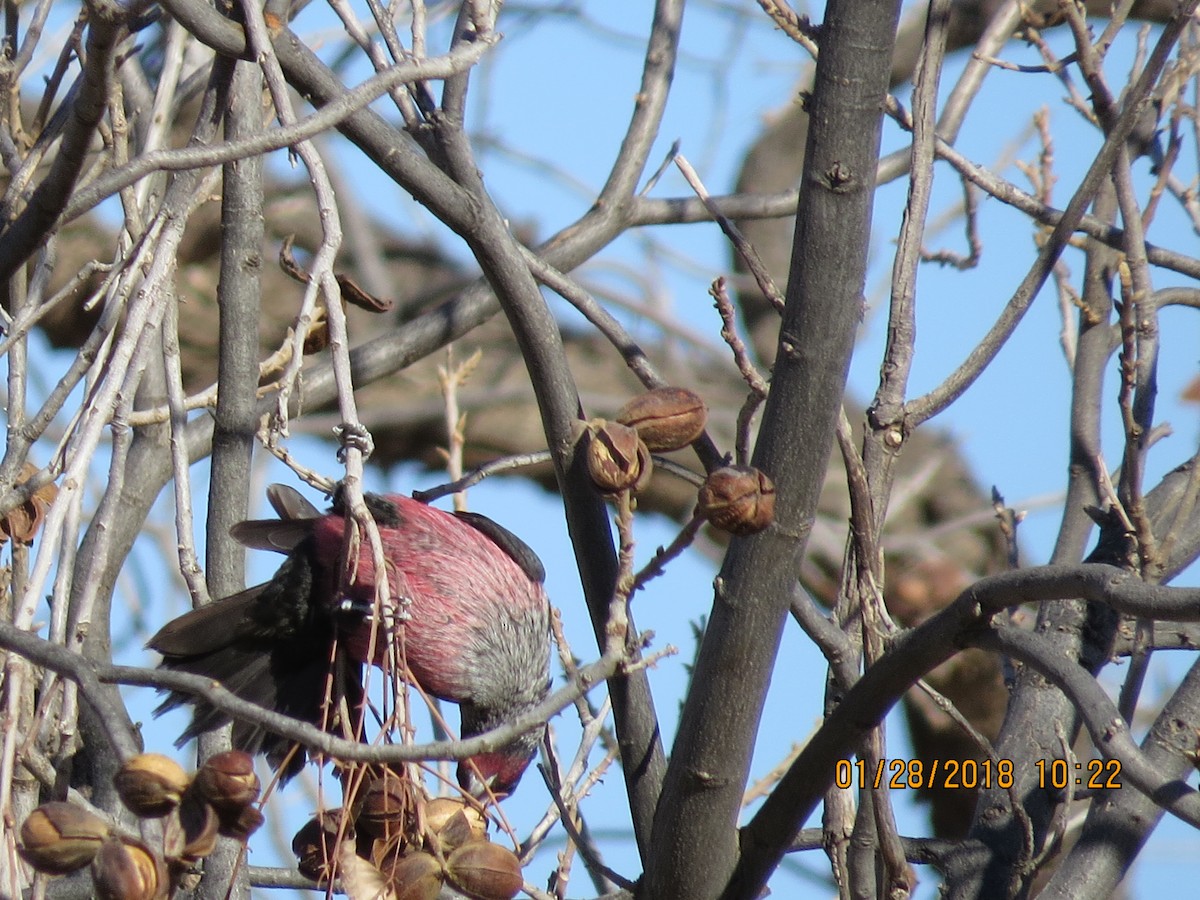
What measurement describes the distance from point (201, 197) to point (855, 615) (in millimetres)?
1103

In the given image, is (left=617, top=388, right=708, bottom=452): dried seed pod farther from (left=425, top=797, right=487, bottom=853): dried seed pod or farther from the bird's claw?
(left=425, top=797, right=487, bottom=853): dried seed pod

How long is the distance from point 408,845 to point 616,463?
17.2 inches

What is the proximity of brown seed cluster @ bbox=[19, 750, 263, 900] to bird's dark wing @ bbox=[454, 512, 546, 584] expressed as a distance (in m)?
1.32

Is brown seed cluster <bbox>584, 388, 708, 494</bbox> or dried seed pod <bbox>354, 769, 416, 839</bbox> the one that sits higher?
brown seed cluster <bbox>584, 388, 708, 494</bbox>

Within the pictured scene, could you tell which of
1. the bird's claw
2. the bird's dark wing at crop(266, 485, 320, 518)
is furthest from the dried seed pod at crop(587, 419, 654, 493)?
the bird's dark wing at crop(266, 485, 320, 518)

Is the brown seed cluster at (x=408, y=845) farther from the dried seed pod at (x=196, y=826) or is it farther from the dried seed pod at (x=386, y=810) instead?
the dried seed pod at (x=196, y=826)

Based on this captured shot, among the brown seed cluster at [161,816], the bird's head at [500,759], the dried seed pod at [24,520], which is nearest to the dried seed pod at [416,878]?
the brown seed cluster at [161,816]

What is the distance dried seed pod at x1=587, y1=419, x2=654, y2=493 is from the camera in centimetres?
126

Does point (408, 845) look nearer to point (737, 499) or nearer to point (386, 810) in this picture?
point (386, 810)

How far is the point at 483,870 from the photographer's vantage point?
129cm

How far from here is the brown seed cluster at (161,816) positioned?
1048mm

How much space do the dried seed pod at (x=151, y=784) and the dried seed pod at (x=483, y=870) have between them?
311 mm
